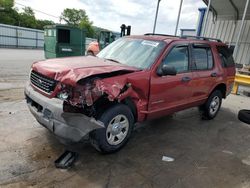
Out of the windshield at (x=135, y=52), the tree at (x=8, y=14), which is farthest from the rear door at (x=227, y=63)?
the tree at (x=8, y=14)

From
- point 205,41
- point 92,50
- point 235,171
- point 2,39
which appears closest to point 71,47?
point 92,50

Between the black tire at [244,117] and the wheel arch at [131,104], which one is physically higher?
the wheel arch at [131,104]

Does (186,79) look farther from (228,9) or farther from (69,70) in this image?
(228,9)

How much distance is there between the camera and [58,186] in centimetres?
309

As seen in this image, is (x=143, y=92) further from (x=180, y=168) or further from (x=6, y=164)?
(x=6, y=164)

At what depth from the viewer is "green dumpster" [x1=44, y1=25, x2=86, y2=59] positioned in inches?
607

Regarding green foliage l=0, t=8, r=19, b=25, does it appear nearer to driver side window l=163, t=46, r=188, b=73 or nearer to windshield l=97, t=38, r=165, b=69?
windshield l=97, t=38, r=165, b=69

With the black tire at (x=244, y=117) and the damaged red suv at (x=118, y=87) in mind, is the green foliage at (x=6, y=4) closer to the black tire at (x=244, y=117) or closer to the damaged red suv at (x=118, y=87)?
the damaged red suv at (x=118, y=87)

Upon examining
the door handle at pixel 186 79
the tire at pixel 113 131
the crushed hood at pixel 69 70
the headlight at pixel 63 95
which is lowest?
the tire at pixel 113 131

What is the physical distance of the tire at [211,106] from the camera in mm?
6172

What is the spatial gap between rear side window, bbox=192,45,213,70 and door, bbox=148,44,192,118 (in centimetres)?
29

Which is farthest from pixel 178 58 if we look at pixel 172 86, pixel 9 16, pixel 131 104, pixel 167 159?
pixel 9 16

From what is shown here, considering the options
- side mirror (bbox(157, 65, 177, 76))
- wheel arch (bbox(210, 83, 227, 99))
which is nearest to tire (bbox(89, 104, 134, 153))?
side mirror (bbox(157, 65, 177, 76))

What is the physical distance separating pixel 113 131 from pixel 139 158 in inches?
24.2
